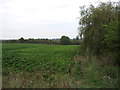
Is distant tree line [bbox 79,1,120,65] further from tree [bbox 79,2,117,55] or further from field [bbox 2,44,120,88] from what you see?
field [bbox 2,44,120,88]

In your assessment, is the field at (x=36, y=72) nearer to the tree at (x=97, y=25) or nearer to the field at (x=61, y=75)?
the field at (x=61, y=75)

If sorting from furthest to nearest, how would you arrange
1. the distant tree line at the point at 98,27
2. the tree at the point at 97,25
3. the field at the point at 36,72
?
the tree at the point at 97,25 < the distant tree line at the point at 98,27 < the field at the point at 36,72

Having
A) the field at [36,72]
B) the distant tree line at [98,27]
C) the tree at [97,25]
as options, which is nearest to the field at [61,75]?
the field at [36,72]

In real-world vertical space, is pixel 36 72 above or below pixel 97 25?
below

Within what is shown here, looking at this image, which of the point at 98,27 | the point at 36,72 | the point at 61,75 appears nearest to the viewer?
the point at 61,75

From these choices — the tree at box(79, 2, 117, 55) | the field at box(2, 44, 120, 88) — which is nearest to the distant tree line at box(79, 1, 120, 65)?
the tree at box(79, 2, 117, 55)

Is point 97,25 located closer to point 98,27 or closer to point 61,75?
point 98,27

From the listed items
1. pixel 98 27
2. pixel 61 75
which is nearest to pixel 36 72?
pixel 61 75

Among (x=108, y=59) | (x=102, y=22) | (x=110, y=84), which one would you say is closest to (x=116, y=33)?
(x=110, y=84)

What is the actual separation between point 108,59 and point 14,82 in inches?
231

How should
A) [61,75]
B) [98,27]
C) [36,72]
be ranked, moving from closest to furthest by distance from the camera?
[61,75], [36,72], [98,27]

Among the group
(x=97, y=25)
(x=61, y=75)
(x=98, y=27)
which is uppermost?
A: (x=97, y=25)

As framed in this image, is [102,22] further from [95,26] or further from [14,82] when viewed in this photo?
[14,82]

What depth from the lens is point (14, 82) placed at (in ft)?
12.8
